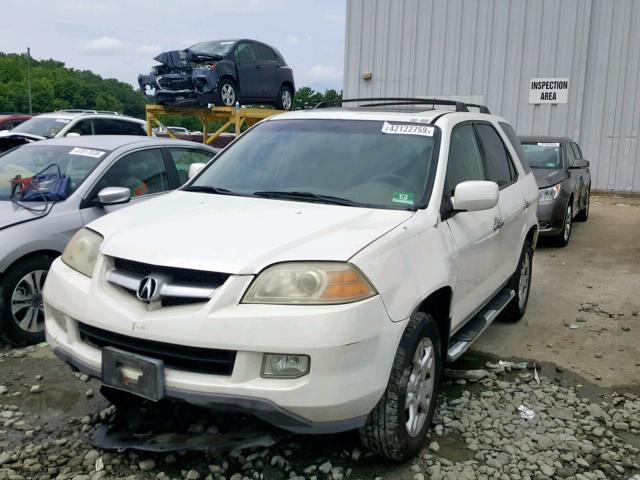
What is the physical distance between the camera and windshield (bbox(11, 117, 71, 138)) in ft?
37.2

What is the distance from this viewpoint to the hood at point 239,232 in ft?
8.61

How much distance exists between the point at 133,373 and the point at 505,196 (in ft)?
9.86

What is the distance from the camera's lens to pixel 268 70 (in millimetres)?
15102

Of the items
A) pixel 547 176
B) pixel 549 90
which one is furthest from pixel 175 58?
pixel 549 90

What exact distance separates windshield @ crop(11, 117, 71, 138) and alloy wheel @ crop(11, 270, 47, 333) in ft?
24.7

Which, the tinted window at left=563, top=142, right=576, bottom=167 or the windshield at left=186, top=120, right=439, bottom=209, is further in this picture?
the tinted window at left=563, top=142, right=576, bottom=167

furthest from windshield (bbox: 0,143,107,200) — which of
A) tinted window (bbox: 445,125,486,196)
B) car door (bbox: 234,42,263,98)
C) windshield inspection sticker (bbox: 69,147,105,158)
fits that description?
car door (bbox: 234,42,263,98)

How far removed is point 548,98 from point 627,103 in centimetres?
189

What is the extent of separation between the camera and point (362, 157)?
11.9 feet

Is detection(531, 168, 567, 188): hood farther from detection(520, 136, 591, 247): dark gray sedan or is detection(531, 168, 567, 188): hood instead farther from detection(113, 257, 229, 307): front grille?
detection(113, 257, 229, 307): front grille

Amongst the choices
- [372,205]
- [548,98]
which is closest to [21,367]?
[372,205]

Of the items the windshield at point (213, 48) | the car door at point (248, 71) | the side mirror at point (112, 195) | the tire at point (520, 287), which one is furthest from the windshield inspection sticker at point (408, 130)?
the car door at point (248, 71)

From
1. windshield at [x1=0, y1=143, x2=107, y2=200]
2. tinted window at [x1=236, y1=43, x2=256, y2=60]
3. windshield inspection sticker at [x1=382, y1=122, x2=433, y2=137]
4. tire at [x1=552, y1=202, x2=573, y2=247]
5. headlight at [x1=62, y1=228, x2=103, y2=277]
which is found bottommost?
tire at [x1=552, y1=202, x2=573, y2=247]

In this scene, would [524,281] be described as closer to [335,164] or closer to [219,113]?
[335,164]
